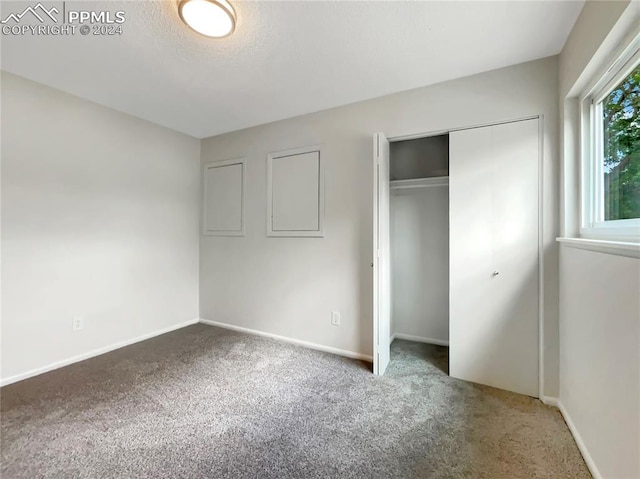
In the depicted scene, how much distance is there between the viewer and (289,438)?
5.03ft

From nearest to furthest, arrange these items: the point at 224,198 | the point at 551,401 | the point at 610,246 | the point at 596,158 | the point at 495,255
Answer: the point at 610,246, the point at 596,158, the point at 551,401, the point at 495,255, the point at 224,198

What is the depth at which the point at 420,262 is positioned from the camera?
3.04 meters

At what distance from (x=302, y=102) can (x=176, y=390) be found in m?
2.68

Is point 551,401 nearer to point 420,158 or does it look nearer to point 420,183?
point 420,183

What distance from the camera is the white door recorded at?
76.4 inches

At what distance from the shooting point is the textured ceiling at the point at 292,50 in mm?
1535

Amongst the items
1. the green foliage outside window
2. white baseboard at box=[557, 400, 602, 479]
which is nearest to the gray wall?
the green foliage outside window

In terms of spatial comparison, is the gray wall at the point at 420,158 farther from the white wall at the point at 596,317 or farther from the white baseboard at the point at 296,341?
the white baseboard at the point at 296,341

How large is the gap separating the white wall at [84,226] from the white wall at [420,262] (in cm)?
264

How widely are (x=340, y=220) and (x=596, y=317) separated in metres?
1.87

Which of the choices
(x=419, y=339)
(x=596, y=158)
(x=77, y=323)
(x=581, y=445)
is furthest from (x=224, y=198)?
(x=581, y=445)

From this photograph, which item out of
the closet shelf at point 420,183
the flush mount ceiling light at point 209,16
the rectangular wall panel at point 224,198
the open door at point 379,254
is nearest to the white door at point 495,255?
the open door at point 379,254

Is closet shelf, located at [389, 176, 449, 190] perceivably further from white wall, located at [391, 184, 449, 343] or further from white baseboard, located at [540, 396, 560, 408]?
white baseboard, located at [540, 396, 560, 408]

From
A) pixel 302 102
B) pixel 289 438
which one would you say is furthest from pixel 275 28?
pixel 289 438
